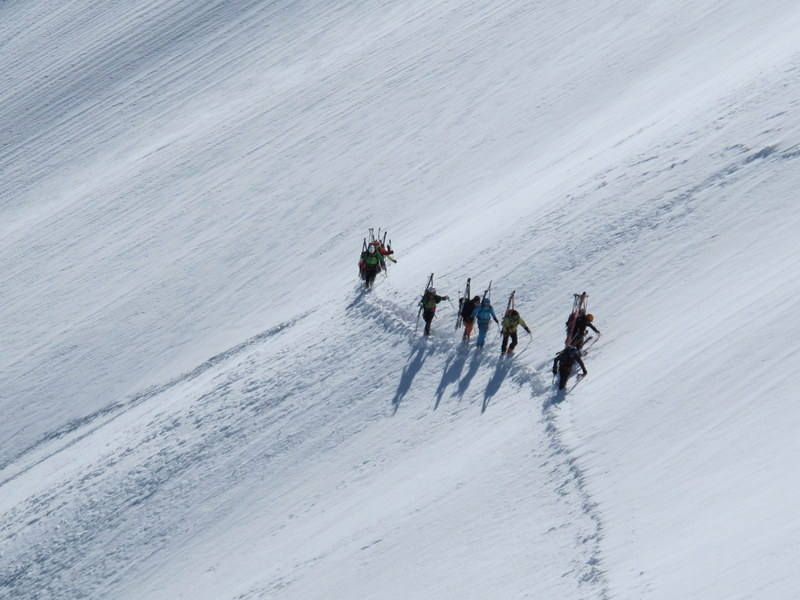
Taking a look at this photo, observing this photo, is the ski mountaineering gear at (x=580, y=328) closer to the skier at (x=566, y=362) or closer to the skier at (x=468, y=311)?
the skier at (x=566, y=362)

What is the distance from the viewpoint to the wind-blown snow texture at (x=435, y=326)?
15.6m

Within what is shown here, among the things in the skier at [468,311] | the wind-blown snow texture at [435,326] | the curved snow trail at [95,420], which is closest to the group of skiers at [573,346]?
the wind-blown snow texture at [435,326]

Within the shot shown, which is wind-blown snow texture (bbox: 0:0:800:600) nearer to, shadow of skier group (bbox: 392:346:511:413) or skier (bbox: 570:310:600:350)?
shadow of skier group (bbox: 392:346:511:413)

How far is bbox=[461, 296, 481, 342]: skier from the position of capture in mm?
19734

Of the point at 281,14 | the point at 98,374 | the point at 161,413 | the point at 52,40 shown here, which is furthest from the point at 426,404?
the point at 52,40

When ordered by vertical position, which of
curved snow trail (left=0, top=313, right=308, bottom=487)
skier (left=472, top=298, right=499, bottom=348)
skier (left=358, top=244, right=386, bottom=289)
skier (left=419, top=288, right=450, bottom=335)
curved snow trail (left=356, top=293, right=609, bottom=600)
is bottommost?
curved snow trail (left=356, top=293, right=609, bottom=600)

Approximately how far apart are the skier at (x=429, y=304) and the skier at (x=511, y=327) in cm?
189

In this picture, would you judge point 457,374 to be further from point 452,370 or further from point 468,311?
point 468,311

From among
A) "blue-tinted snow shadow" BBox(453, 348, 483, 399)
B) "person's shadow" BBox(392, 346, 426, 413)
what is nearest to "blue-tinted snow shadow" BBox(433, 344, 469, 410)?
"blue-tinted snow shadow" BBox(453, 348, 483, 399)

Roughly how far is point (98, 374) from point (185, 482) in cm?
897

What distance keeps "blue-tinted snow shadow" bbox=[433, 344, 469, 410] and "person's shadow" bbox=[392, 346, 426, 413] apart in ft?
2.49

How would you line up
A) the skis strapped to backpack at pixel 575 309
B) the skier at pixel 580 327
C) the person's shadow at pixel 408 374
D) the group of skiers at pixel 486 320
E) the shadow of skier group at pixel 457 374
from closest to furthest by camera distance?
the skier at pixel 580 327 < the skis strapped to backpack at pixel 575 309 < the group of skiers at pixel 486 320 < the shadow of skier group at pixel 457 374 < the person's shadow at pixel 408 374

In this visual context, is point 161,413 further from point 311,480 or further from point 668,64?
point 668,64

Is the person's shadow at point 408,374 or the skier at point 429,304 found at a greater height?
the skier at point 429,304
